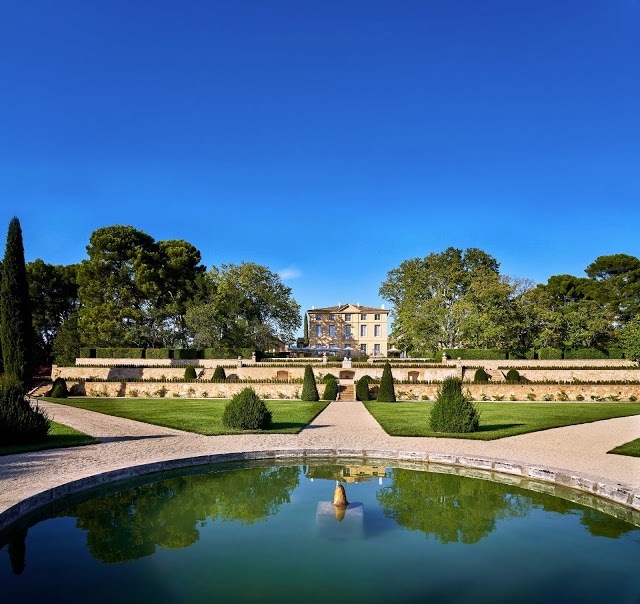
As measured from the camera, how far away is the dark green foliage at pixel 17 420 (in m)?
11.6

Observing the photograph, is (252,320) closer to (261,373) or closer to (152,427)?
(261,373)

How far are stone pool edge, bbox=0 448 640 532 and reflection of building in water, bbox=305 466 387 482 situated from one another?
2.31ft

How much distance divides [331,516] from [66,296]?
53004 millimetres

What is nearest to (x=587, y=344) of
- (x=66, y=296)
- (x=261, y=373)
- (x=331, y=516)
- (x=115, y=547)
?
(x=261, y=373)

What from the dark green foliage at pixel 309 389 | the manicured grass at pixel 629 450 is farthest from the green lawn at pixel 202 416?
the manicured grass at pixel 629 450

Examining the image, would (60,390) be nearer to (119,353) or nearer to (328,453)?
(119,353)

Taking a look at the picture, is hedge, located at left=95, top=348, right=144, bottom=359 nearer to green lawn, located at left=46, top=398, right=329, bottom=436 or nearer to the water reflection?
green lawn, located at left=46, top=398, right=329, bottom=436

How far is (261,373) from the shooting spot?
118ft

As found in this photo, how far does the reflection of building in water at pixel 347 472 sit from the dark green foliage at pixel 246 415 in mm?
4699

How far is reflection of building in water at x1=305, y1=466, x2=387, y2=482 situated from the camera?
368 inches

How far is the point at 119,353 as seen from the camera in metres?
43.6

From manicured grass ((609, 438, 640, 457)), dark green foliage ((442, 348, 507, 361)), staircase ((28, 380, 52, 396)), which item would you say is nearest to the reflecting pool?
manicured grass ((609, 438, 640, 457))

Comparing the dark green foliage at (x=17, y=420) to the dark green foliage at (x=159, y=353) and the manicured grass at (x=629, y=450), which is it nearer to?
the manicured grass at (x=629, y=450)

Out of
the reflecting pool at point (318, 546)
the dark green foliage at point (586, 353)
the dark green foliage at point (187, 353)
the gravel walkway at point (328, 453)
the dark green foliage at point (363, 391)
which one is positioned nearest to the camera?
the reflecting pool at point (318, 546)
